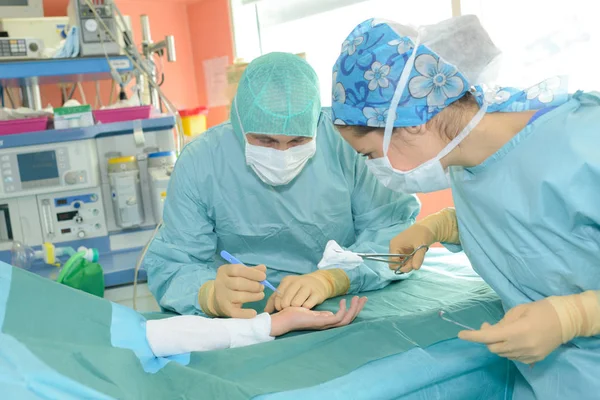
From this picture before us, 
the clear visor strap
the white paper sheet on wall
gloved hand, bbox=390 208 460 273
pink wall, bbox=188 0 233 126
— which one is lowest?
gloved hand, bbox=390 208 460 273

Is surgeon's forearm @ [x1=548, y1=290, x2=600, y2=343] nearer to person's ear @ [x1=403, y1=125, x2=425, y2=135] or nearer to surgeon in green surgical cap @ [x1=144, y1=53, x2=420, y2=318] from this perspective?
person's ear @ [x1=403, y1=125, x2=425, y2=135]

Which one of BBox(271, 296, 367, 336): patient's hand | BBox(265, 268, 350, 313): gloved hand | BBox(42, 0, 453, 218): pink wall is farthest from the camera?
BBox(42, 0, 453, 218): pink wall

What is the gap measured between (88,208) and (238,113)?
4.14 feet

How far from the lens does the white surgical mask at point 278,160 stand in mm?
1707

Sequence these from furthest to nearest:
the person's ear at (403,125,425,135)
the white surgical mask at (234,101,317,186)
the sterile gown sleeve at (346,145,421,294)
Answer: the sterile gown sleeve at (346,145,421,294) < the white surgical mask at (234,101,317,186) < the person's ear at (403,125,425,135)

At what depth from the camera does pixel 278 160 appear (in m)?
1.71

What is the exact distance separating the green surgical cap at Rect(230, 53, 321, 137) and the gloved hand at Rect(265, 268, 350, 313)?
0.39 m

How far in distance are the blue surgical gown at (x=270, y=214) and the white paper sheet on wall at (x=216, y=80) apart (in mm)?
4159

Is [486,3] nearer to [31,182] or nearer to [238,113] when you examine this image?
[238,113]

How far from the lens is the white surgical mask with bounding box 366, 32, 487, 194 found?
3.74 feet

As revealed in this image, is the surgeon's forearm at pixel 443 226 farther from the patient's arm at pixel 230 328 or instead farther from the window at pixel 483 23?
the window at pixel 483 23

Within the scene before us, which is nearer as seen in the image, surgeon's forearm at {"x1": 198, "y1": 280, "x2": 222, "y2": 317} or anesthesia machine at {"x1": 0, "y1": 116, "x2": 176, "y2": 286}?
surgeon's forearm at {"x1": 198, "y1": 280, "x2": 222, "y2": 317}

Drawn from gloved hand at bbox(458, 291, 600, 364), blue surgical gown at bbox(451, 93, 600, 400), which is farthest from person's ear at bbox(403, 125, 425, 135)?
gloved hand at bbox(458, 291, 600, 364)

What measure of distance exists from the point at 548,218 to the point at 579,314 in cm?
18
